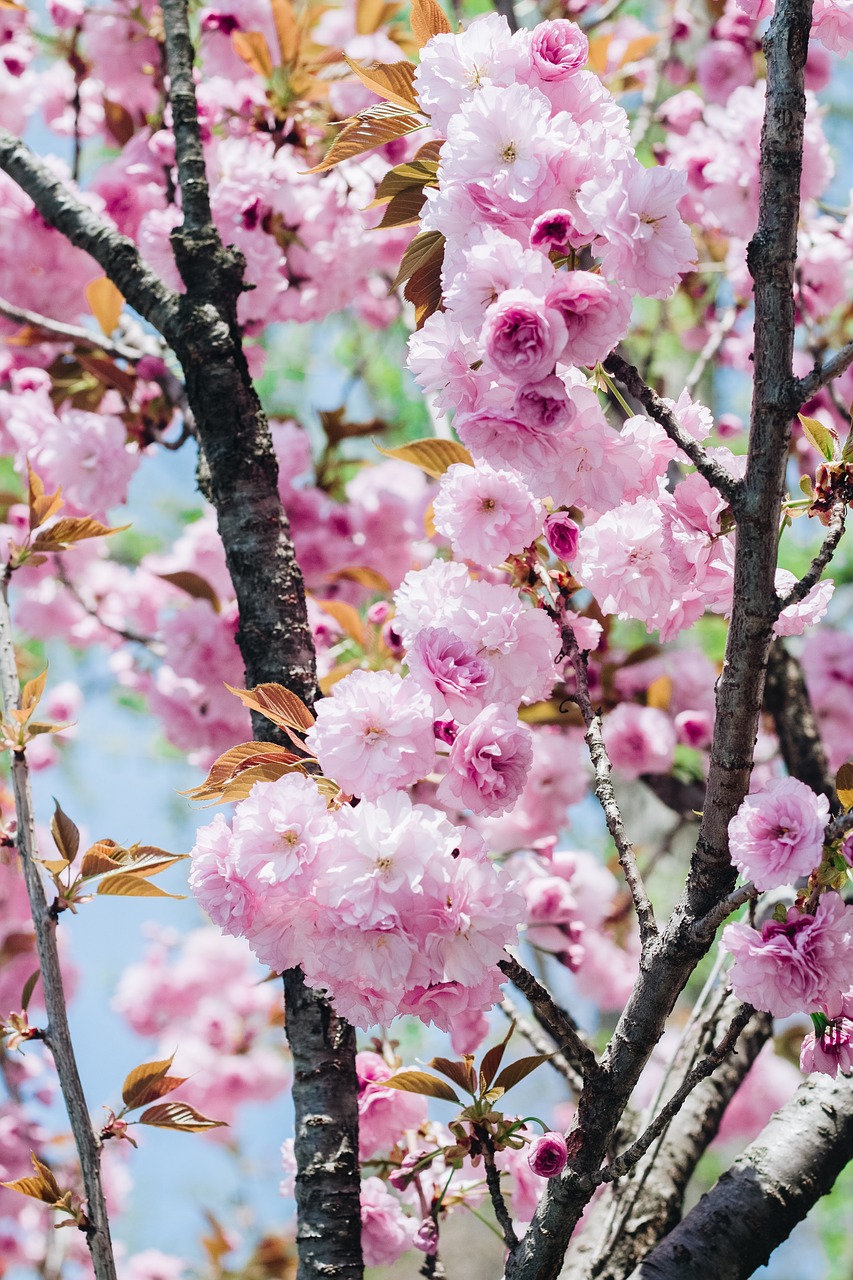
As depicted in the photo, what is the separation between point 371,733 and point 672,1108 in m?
0.36

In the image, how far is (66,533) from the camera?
1272 millimetres

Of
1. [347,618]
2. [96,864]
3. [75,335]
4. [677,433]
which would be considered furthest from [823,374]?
[75,335]

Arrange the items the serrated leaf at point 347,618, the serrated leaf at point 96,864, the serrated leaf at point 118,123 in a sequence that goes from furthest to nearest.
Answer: the serrated leaf at point 118,123, the serrated leaf at point 347,618, the serrated leaf at point 96,864

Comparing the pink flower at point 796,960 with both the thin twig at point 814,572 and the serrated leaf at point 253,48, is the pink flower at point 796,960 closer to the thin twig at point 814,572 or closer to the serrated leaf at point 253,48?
the thin twig at point 814,572

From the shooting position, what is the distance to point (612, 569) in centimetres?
93

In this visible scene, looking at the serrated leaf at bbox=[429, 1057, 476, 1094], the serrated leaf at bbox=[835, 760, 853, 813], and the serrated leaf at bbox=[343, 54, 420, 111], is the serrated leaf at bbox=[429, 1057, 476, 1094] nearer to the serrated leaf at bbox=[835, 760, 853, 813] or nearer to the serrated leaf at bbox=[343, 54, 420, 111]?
the serrated leaf at bbox=[835, 760, 853, 813]

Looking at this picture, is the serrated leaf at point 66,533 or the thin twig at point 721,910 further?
the serrated leaf at point 66,533

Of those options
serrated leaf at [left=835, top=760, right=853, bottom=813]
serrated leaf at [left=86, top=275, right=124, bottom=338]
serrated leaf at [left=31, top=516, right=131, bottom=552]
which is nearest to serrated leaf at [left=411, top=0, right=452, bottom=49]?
serrated leaf at [left=31, top=516, right=131, bottom=552]

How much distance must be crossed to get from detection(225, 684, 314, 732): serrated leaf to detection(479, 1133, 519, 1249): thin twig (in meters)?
0.40

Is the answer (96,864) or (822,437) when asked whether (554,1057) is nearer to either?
(96,864)

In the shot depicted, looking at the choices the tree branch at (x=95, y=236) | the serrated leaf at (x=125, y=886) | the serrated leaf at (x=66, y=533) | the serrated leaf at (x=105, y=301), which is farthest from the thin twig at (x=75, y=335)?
the serrated leaf at (x=125, y=886)

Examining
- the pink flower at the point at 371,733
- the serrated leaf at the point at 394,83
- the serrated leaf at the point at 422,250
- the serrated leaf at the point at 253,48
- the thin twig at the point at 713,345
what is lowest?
the pink flower at the point at 371,733

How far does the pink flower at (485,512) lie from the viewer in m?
0.96

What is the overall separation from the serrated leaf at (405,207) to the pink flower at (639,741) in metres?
1.24
